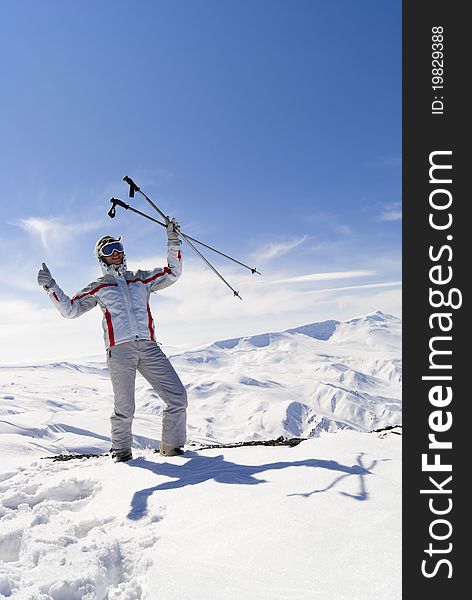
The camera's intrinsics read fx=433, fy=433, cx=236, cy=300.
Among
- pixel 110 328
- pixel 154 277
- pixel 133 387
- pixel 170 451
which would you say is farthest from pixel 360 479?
pixel 154 277

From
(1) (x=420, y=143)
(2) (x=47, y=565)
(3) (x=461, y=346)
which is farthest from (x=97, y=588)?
(1) (x=420, y=143)

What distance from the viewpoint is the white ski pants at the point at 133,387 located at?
7020mm

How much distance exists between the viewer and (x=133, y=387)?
284 inches

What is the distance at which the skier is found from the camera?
7.05 m

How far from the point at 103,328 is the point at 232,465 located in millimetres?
3233

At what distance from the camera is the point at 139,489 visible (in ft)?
16.4

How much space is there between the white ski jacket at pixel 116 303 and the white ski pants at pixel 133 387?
19 cm

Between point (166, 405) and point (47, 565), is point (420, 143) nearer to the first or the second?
point (47, 565)

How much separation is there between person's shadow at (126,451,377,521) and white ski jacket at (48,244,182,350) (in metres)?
2.05

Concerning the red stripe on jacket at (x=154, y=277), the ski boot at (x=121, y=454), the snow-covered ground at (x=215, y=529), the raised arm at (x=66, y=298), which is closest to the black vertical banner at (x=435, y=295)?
the snow-covered ground at (x=215, y=529)

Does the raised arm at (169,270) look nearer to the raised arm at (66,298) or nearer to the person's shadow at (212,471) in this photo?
the raised arm at (66,298)

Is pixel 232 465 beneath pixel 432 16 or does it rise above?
beneath

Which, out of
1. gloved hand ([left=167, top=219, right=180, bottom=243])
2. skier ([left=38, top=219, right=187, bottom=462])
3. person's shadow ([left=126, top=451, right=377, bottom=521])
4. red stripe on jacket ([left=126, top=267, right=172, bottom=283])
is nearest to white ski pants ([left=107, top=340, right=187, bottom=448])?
skier ([left=38, top=219, right=187, bottom=462])

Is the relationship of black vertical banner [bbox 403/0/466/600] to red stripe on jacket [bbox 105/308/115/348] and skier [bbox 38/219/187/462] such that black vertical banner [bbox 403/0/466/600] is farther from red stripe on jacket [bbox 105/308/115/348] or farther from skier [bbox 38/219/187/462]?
red stripe on jacket [bbox 105/308/115/348]
